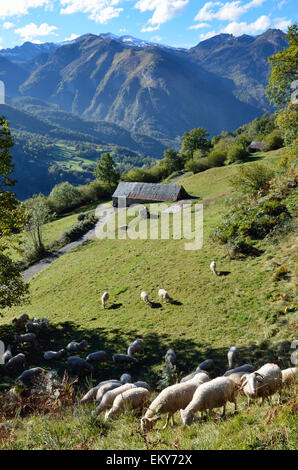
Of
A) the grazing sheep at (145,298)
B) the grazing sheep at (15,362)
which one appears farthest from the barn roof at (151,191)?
the grazing sheep at (15,362)

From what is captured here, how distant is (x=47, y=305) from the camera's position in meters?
25.7

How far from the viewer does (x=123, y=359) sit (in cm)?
1395

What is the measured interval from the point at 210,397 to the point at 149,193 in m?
55.3

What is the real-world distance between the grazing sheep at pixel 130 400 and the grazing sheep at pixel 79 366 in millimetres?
5948

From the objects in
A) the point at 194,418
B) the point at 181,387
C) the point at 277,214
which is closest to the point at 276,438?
the point at 194,418

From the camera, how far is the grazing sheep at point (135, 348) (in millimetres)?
14423

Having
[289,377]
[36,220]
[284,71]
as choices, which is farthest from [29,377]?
[36,220]

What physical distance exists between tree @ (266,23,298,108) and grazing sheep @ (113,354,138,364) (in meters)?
25.9

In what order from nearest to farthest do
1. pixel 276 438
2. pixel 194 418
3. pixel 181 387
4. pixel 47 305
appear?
pixel 276 438, pixel 194 418, pixel 181 387, pixel 47 305

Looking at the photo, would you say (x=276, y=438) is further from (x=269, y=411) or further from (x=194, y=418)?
(x=194, y=418)

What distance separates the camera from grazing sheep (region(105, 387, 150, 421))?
26.9 feet

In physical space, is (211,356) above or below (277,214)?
below

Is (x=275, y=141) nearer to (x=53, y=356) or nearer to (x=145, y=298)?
(x=145, y=298)
